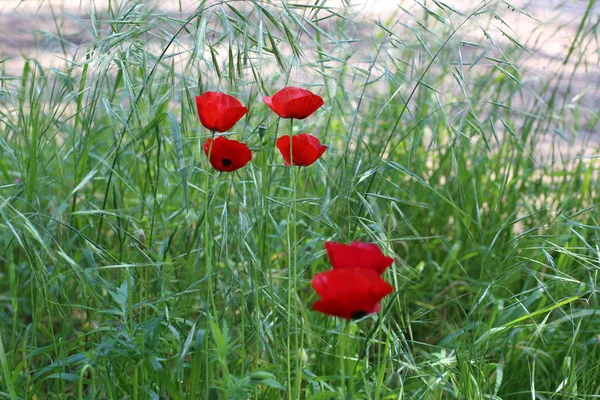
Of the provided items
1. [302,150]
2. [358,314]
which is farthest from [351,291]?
[302,150]

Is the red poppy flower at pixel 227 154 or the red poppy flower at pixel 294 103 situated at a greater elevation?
the red poppy flower at pixel 294 103

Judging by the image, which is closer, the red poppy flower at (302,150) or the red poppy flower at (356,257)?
the red poppy flower at (356,257)

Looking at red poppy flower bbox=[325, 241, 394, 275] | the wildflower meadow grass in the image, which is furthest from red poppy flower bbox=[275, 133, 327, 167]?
red poppy flower bbox=[325, 241, 394, 275]

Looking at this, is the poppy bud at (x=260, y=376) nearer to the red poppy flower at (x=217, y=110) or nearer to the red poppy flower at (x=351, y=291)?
the red poppy flower at (x=351, y=291)

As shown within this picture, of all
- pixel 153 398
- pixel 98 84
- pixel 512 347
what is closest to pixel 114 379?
pixel 153 398

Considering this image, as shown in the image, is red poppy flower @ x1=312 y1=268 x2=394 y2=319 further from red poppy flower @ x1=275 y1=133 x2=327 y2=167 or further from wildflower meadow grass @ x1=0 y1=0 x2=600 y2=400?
red poppy flower @ x1=275 y1=133 x2=327 y2=167

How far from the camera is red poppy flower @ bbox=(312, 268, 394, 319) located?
891 mm

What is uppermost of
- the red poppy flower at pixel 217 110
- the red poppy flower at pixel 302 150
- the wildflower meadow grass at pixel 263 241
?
the red poppy flower at pixel 217 110

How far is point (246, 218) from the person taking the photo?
1412mm

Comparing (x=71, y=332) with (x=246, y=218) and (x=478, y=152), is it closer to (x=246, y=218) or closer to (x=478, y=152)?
(x=246, y=218)

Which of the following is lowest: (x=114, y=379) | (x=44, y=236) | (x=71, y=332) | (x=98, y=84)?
(x=71, y=332)

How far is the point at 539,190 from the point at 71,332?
118 centimetres

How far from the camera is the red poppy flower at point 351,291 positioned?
891 millimetres

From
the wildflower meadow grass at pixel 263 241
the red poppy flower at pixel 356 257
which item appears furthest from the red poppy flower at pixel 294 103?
the red poppy flower at pixel 356 257
